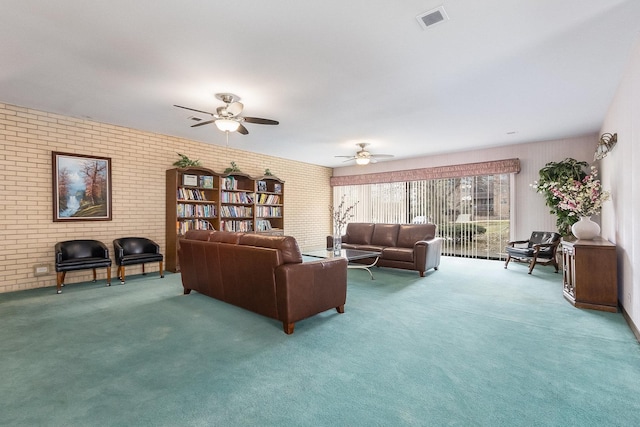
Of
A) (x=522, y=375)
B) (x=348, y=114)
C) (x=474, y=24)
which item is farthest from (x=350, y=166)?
(x=522, y=375)

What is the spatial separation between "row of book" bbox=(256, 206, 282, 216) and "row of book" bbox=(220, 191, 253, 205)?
0.32 m

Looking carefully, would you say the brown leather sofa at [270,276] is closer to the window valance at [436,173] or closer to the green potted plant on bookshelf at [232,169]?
the green potted plant on bookshelf at [232,169]

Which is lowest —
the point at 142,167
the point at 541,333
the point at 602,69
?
the point at 541,333

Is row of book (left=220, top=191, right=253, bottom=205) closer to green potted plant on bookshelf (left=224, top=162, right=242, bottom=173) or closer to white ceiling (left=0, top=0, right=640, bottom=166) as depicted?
green potted plant on bookshelf (left=224, top=162, right=242, bottom=173)

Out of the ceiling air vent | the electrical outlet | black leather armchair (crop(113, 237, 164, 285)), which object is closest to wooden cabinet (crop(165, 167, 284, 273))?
black leather armchair (crop(113, 237, 164, 285))

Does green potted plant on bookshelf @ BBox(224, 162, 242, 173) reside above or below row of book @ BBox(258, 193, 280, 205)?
above

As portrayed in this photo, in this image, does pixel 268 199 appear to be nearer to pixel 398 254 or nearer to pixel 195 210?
pixel 195 210

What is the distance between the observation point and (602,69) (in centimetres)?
326

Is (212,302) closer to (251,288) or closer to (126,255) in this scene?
(251,288)

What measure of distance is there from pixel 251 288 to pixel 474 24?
124 inches

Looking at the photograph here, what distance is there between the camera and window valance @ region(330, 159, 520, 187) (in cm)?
675

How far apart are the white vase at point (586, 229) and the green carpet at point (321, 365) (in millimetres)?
952

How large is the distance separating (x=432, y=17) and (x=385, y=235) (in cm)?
468

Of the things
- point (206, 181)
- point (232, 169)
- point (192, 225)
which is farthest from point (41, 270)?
point (232, 169)
